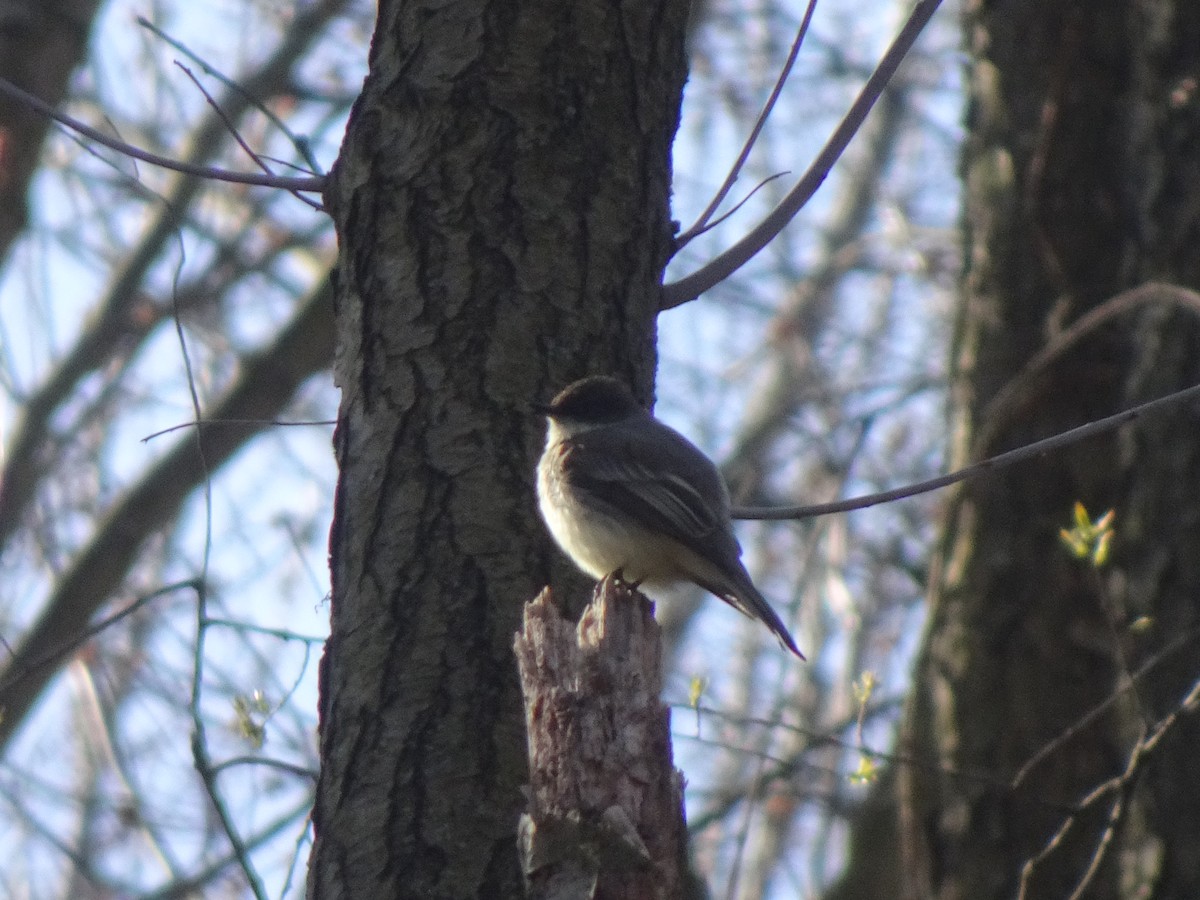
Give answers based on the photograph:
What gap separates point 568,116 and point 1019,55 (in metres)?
3.70

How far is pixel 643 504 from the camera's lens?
4.80 m

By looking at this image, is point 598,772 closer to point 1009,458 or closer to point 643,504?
point 1009,458

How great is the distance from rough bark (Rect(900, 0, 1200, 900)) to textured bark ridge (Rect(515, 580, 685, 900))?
122 inches

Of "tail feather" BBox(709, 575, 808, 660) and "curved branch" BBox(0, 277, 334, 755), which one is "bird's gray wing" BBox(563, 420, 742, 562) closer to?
"tail feather" BBox(709, 575, 808, 660)

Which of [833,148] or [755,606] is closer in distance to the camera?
[833,148]

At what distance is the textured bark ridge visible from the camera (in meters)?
2.77

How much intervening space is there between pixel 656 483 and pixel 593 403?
0.82 m

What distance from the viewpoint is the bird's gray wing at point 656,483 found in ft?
15.2

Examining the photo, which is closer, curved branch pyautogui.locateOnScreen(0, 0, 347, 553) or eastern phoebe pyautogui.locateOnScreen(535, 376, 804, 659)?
eastern phoebe pyautogui.locateOnScreen(535, 376, 804, 659)

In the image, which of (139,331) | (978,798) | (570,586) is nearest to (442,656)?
(570,586)

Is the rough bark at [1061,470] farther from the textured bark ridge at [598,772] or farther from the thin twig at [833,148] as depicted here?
the textured bark ridge at [598,772]

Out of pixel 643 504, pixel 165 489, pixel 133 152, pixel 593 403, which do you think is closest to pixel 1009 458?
pixel 593 403

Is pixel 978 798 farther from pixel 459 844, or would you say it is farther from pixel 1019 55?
pixel 459 844

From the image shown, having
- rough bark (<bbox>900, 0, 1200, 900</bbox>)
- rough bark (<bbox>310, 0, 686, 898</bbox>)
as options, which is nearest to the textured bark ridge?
rough bark (<bbox>310, 0, 686, 898</bbox>)
